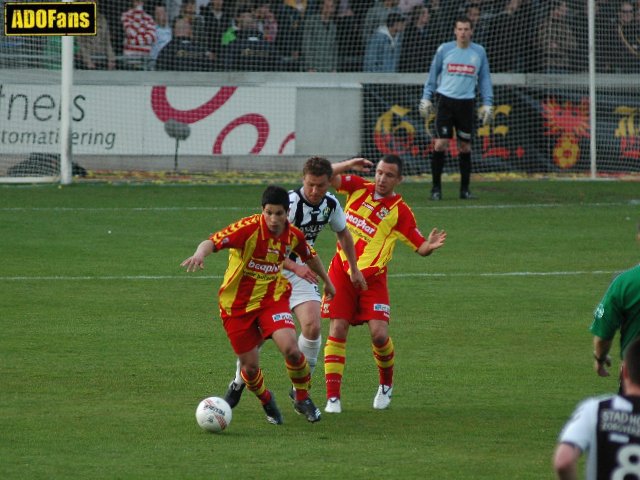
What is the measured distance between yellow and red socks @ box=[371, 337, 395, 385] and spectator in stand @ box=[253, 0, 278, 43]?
1501 centimetres

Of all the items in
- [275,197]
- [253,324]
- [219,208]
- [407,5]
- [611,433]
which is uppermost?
[407,5]

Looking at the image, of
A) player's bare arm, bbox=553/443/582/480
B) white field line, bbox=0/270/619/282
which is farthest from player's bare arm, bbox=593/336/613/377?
white field line, bbox=0/270/619/282

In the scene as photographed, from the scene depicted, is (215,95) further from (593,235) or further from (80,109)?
(593,235)

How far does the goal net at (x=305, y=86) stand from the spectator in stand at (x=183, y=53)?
2 cm

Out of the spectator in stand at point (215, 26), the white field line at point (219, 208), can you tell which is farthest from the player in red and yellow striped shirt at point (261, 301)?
the spectator in stand at point (215, 26)

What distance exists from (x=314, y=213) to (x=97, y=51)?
46.2 ft

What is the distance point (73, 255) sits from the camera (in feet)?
47.4

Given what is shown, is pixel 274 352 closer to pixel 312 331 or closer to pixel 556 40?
pixel 312 331

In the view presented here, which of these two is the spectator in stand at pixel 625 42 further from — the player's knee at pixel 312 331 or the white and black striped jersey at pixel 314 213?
the player's knee at pixel 312 331

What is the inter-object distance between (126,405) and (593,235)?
9330 mm

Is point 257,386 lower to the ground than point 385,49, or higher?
lower

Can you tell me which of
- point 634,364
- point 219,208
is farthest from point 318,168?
point 219,208

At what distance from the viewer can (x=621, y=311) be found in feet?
19.8

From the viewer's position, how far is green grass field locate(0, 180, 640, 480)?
707 centimetres
